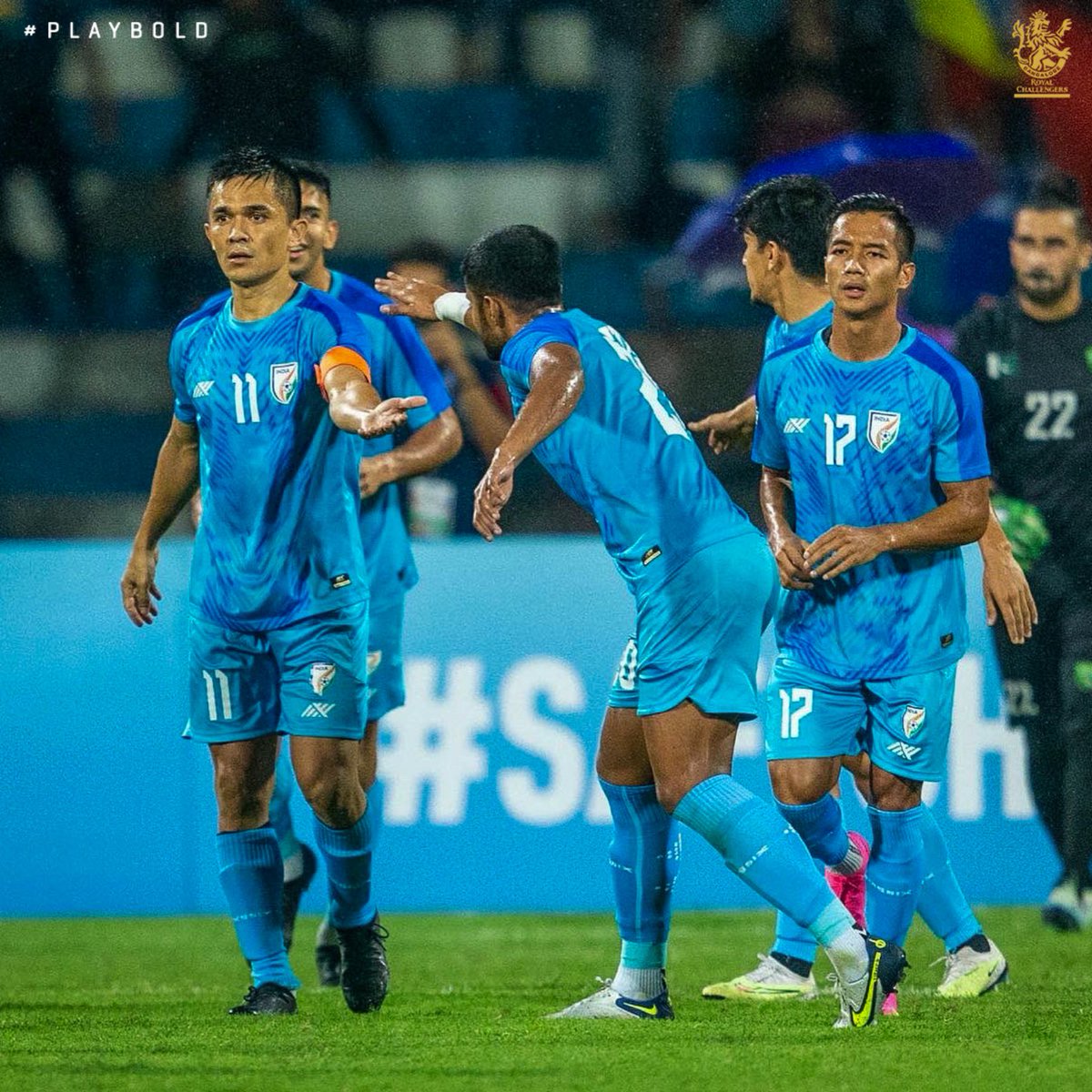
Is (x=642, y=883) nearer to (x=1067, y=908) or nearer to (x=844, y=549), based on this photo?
(x=844, y=549)

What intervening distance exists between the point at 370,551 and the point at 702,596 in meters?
1.75

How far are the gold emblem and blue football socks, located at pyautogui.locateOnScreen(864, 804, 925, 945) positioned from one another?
4836mm

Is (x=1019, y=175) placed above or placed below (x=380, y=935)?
above

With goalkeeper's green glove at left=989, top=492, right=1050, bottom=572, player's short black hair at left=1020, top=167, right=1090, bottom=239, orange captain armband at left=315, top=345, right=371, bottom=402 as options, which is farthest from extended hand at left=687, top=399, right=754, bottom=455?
player's short black hair at left=1020, top=167, right=1090, bottom=239

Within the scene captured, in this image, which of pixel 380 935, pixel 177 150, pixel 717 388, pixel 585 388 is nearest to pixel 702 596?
pixel 585 388

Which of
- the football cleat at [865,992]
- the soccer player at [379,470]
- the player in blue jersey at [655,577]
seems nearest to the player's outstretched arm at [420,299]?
the player in blue jersey at [655,577]

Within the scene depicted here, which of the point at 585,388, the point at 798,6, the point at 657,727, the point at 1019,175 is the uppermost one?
the point at 798,6

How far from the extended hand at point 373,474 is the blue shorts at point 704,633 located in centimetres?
150

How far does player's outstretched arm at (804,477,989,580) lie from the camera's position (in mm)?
4910

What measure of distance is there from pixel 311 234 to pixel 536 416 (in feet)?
6.02

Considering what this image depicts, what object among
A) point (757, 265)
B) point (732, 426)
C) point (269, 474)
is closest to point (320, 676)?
point (269, 474)

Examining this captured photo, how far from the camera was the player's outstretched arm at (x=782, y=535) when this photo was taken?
5.10m

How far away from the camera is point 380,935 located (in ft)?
17.5

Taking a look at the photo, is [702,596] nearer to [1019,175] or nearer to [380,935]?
[380,935]
